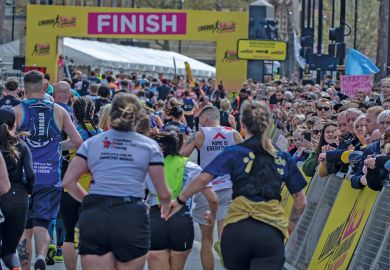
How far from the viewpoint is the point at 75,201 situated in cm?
1156

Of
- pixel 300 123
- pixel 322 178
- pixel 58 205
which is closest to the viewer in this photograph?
pixel 58 205

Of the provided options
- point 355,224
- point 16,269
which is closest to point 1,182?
point 16,269

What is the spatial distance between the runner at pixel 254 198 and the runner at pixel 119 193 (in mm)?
476

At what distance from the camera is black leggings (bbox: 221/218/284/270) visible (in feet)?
26.2

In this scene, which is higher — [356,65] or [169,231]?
[356,65]

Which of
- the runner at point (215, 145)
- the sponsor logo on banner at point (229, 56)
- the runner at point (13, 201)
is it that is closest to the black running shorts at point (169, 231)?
the runner at point (13, 201)

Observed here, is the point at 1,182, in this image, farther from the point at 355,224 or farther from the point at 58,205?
the point at 355,224

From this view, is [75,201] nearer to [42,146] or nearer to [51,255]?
[42,146]

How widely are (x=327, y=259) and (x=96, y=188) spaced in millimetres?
3686

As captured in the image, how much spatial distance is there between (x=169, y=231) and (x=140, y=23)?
109 feet

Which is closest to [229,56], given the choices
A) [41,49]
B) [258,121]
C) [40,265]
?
[41,49]

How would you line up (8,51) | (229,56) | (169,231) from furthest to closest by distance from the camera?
(8,51) → (229,56) → (169,231)

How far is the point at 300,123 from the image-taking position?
56.8 ft

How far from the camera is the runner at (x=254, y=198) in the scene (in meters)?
8.00
